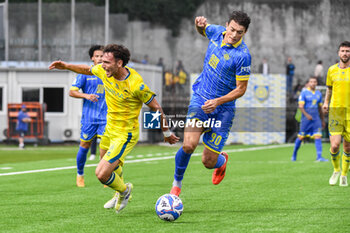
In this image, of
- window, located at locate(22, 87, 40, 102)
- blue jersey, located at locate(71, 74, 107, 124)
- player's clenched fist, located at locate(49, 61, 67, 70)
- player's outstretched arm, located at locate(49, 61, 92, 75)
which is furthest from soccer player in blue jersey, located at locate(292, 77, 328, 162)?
window, located at locate(22, 87, 40, 102)

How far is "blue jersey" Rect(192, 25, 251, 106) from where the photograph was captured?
29.0 ft

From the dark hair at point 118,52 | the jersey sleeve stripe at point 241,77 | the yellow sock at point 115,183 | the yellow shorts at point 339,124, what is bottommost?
the yellow sock at point 115,183

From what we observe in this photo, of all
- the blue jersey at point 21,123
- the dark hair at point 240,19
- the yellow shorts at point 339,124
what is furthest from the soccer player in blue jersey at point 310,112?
the blue jersey at point 21,123

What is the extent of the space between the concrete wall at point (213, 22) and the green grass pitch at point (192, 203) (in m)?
22.7

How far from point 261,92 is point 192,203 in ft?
79.3

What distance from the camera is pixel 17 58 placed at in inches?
1375

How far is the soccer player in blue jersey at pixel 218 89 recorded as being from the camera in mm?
8742

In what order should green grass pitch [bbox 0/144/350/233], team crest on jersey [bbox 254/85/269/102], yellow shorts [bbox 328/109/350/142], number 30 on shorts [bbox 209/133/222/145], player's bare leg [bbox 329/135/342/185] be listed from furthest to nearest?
team crest on jersey [bbox 254/85/269/102] → player's bare leg [bbox 329/135/342/185] → yellow shorts [bbox 328/109/350/142] → number 30 on shorts [bbox 209/133/222/145] → green grass pitch [bbox 0/144/350/233]

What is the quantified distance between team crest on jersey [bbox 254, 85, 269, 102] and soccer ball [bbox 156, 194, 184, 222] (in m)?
25.6

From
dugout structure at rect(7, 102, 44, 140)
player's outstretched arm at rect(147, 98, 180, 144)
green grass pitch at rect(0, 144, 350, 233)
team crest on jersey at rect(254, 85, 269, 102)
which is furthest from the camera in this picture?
team crest on jersey at rect(254, 85, 269, 102)

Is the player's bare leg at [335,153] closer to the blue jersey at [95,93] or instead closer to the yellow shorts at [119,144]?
the blue jersey at [95,93]

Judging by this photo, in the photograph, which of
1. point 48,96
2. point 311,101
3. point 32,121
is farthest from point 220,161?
point 48,96

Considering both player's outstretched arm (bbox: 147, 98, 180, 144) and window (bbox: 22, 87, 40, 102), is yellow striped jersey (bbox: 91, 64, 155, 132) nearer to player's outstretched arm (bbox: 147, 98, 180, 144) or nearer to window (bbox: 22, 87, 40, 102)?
player's outstretched arm (bbox: 147, 98, 180, 144)

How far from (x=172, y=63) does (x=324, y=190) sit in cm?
2731
